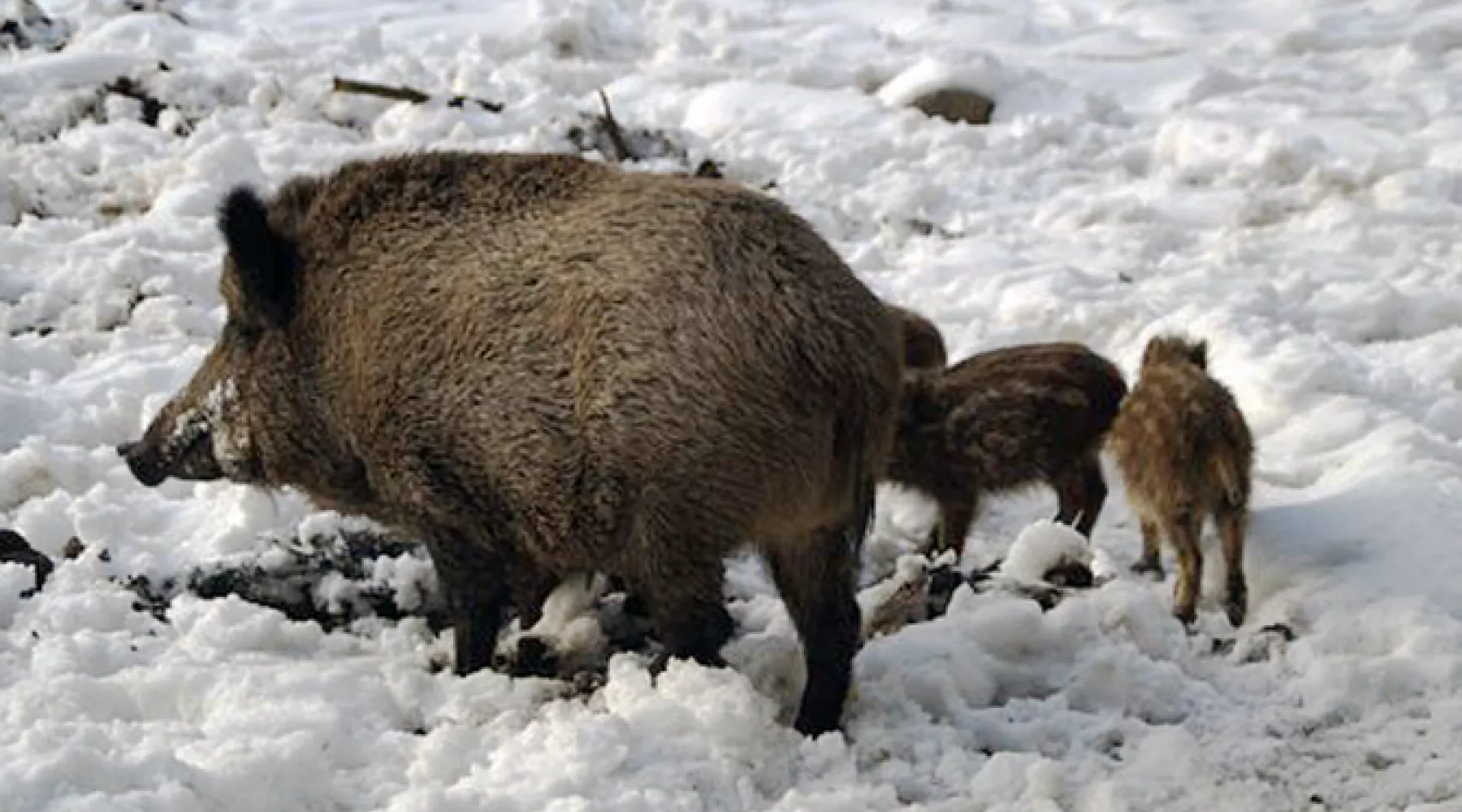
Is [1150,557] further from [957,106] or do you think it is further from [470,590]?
[957,106]

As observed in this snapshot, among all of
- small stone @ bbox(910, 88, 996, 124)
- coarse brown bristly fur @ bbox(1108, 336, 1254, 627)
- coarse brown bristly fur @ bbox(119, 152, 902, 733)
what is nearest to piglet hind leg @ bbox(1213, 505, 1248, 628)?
coarse brown bristly fur @ bbox(1108, 336, 1254, 627)

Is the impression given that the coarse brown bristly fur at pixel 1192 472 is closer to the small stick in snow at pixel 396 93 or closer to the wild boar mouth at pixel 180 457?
the wild boar mouth at pixel 180 457

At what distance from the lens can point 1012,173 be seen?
9.49 metres

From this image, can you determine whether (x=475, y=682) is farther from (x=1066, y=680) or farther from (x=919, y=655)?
(x=1066, y=680)

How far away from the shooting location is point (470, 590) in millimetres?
4684

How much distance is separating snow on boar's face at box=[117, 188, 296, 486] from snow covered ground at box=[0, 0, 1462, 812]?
0.29 m

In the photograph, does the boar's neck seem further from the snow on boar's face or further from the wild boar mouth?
the wild boar mouth

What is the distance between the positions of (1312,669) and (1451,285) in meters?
3.61

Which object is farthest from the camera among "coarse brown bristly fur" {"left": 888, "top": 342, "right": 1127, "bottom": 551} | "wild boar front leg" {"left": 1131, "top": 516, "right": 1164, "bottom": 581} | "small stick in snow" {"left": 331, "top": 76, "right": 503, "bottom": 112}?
"small stick in snow" {"left": 331, "top": 76, "right": 503, "bottom": 112}

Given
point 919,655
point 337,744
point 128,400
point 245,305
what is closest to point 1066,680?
point 919,655

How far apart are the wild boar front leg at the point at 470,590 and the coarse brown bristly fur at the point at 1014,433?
6.13 ft

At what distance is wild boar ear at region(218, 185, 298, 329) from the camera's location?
4836 millimetres

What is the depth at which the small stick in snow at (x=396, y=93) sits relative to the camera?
10055 millimetres

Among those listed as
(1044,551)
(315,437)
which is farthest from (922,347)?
(315,437)
